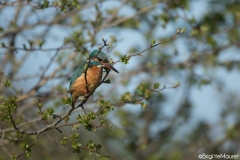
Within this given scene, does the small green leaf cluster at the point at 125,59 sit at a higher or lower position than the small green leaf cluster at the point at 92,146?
higher

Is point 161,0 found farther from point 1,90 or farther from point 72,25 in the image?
point 1,90

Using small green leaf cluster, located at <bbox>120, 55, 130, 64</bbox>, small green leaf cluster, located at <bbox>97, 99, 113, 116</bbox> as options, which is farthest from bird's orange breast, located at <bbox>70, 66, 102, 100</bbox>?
small green leaf cluster, located at <bbox>120, 55, 130, 64</bbox>

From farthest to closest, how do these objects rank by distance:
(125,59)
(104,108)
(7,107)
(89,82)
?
(89,82) → (104,108) → (7,107) → (125,59)

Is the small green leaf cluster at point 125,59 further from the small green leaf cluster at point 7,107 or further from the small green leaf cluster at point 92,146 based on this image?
the small green leaf cluster at point 7,107

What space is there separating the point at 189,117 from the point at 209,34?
3508 millimetres

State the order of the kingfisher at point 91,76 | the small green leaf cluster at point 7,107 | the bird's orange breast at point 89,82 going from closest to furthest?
the small green leaf cluster at point 7,107
the kingfisher at point 91,76
the bird's orange breast at point 89,82

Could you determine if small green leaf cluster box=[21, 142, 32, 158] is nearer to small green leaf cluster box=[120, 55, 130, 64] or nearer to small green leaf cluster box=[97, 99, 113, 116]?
small green leaf cluster box=[97, 99, 113, 116]

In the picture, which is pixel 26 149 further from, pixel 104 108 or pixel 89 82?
pixel 89 82

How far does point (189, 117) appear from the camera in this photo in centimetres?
1031

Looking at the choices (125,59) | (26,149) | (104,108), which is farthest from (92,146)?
(125,59)

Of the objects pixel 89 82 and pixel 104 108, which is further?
pixel 89 82

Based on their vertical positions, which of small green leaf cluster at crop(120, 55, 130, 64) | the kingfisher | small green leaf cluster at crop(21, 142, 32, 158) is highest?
small green leaf cluster at crop(120, 55, 130, 64)

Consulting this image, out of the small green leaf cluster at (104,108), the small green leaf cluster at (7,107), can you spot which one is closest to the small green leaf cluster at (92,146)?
the small green leaf cluster at (104,108)

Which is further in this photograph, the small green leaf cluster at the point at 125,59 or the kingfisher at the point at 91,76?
the kingfisher at the point at 91,76
